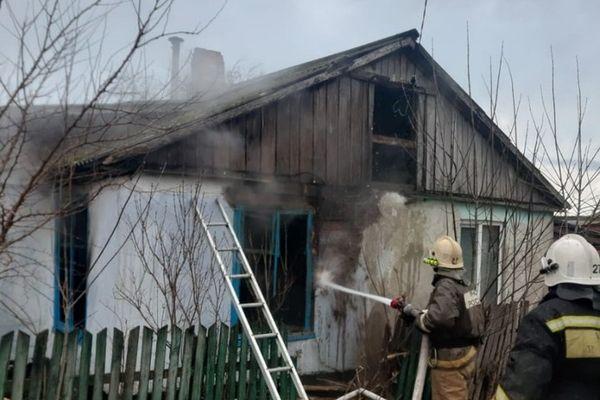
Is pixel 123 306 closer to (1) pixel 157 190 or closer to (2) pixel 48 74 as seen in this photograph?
(1) pixel 157 190

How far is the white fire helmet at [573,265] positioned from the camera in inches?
131

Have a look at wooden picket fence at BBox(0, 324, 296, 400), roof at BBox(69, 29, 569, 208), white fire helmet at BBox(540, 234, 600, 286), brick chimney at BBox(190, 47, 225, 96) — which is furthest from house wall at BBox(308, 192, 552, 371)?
brick chimney at BBox(190, 47, 225, 96)

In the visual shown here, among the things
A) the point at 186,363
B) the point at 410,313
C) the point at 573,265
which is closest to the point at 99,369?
the point at 186,363

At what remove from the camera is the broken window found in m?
8.59

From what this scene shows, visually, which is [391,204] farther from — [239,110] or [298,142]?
[239,110]

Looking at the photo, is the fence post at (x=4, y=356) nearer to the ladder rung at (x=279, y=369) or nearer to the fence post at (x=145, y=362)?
the fence post at (x=145, y=362)

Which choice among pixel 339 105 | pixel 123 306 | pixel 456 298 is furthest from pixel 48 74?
pixel 339 105

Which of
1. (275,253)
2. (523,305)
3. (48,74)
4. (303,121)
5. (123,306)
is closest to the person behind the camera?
(48,74)

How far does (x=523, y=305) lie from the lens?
6324 mm

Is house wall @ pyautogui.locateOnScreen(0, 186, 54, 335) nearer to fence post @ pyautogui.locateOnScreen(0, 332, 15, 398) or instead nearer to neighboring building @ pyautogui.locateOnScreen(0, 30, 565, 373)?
neighboring building @ pyautogui.locateOnScreen(0, 30, 565, 373)

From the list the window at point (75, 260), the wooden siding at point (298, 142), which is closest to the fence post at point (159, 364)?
the wooden siding at point (298, 142)

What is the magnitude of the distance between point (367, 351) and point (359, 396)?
1734 mm

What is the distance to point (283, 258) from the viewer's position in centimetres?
727

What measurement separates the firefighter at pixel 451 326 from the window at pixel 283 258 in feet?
6.10
